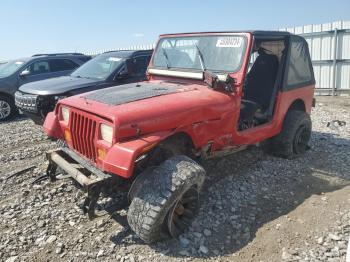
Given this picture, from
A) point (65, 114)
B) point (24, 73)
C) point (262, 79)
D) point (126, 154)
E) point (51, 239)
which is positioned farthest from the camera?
point (24, 73)

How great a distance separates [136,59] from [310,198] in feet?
16.6

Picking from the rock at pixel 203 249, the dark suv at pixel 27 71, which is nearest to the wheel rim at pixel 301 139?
the rock at pixel 203 249

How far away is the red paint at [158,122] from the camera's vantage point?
3.27 meters

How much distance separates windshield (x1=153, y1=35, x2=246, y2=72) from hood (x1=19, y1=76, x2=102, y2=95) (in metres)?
2.67

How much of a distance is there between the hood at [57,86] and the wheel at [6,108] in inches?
108


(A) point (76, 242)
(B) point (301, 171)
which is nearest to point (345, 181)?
(B) point (301, 171)

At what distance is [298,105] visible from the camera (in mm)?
5906

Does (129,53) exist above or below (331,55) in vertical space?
above

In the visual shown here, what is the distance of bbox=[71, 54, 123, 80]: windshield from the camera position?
7743mm

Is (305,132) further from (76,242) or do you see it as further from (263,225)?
(76,242)

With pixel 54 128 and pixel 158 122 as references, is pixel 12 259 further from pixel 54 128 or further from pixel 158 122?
pixel 158 122

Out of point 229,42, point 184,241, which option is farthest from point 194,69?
point 184,241

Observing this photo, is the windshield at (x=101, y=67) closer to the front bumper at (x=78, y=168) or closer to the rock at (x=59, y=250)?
the front bumper at (x=78, y=168)

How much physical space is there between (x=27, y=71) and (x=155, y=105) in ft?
25.2
